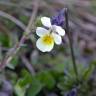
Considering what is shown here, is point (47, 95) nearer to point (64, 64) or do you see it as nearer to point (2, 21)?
point (64, 64)

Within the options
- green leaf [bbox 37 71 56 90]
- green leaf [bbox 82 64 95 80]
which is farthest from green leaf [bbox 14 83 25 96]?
green leaf [bbox 82 64 95 80]

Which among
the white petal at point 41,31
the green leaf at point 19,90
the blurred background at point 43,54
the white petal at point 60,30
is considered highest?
the white petal at point 60,30

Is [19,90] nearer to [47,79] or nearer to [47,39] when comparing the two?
[47,79]

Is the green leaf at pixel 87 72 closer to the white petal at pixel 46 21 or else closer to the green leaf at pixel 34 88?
the green leaf at pixel 34 88

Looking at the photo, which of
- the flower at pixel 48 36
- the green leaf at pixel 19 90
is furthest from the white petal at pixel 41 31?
the green leaf at pixel 19 90

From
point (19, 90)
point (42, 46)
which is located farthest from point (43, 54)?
point (19, 90)

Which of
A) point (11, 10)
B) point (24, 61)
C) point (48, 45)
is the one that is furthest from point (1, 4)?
point (48, 45)

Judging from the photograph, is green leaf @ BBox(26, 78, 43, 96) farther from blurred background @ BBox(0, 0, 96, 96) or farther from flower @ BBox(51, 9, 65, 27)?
flower @ BBox(51, 9, 65, 27)
